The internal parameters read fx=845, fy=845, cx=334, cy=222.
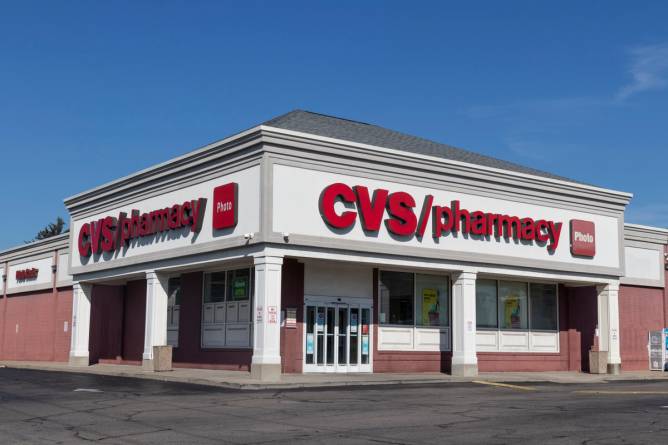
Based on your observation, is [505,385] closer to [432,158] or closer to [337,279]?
[337,279]

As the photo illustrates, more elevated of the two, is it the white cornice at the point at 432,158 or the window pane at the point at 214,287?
the white cornice at the point at 432,158

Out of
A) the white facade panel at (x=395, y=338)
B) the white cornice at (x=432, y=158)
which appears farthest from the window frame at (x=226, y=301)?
the white cornice at (x=432, y=158)

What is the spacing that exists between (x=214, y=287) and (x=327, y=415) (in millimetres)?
17199

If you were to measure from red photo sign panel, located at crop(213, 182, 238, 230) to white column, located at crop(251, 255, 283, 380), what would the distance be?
2.02 meters

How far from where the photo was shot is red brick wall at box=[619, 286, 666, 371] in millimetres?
38069

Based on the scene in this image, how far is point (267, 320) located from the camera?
25656mm

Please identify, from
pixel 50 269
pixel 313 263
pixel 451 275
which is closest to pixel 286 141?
pixel 313 263

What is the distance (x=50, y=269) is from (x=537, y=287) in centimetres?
2462

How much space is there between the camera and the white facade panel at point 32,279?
44094 millimetres

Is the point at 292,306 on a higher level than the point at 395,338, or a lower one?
higher

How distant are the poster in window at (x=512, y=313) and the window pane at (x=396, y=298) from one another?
4.90 m

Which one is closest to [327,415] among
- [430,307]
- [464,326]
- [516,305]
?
[464,326]

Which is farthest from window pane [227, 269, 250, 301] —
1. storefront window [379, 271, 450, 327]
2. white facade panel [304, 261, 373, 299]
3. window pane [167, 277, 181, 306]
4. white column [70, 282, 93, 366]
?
white column [70, 282, 93, 366]

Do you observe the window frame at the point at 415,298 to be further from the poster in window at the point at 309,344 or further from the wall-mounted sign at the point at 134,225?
the wall-mounted sign at the point at 134,225
